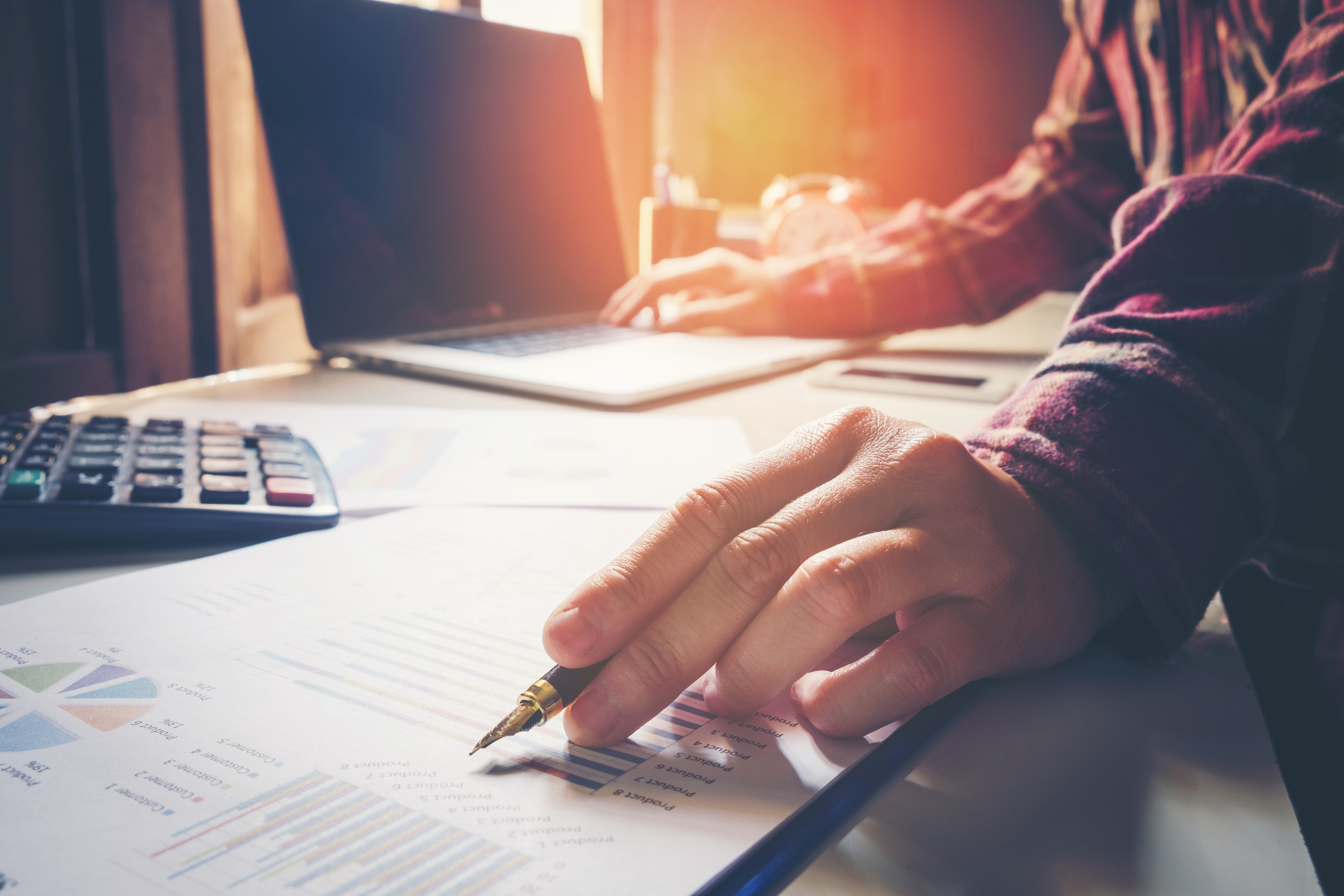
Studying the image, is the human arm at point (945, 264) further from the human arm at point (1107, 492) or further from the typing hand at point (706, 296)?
the human arm at point (1107, 492)

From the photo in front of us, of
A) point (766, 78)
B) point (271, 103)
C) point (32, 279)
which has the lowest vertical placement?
point (32, 279)

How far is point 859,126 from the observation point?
2.72 meters

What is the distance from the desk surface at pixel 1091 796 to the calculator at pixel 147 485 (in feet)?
0.07

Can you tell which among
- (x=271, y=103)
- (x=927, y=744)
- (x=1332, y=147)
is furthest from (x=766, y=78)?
(x=927, y=744)

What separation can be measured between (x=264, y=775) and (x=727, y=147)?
2.58 metres

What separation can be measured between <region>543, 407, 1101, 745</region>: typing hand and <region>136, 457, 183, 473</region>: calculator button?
246 millimetres

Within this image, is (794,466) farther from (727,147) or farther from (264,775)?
(727,147)

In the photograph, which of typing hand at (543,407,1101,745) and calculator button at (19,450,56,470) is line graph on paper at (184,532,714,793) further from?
calculator button at (19,450,56,470)

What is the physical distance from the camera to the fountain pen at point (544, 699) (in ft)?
0.78

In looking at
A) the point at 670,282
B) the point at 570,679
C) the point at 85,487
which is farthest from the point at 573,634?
the point at 670,282

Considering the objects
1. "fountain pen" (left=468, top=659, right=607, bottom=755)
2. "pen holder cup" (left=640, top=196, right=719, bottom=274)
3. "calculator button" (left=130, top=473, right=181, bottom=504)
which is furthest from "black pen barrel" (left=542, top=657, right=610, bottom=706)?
"pen holder cup" (left=640, top=196, right=719, bottom=274)

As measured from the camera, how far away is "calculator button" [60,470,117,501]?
38cm

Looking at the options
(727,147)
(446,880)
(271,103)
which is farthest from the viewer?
(727,147)

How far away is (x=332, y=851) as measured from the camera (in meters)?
0.20
